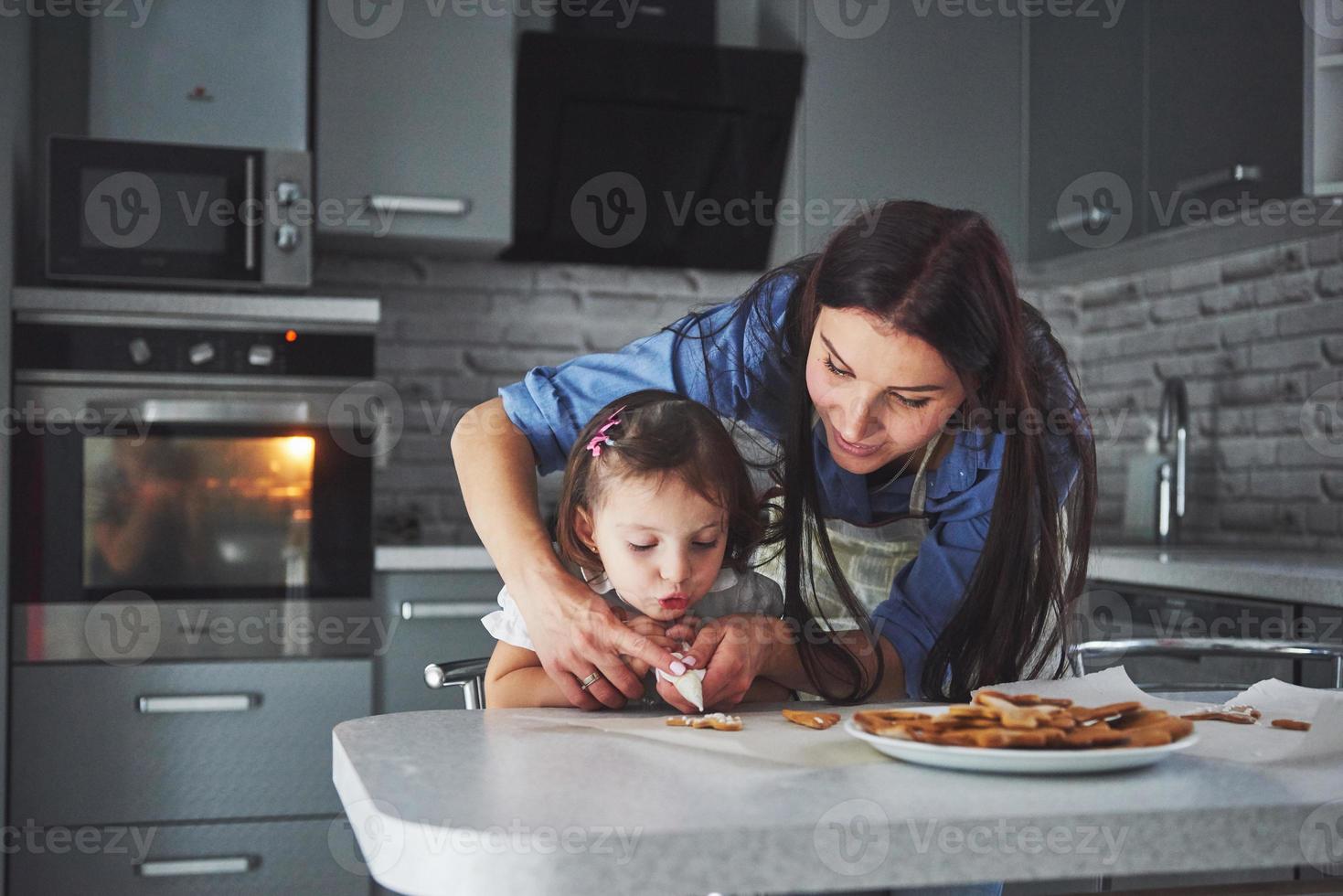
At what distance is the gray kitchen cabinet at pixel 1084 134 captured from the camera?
107 inches

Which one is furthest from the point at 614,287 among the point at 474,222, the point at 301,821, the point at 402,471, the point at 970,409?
the point at 970,409

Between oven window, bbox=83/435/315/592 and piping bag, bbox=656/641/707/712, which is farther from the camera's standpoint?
oven window, bbox=83/435/315/592

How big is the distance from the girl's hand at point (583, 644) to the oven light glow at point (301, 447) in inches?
62.4

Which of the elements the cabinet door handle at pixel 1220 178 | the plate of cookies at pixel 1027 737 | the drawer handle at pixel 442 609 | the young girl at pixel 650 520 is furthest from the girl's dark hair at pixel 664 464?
the cabinet door handle at pixel 1220 178

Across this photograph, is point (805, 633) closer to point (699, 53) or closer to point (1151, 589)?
point (1151, 589)

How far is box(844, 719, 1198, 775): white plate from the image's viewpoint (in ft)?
2.38

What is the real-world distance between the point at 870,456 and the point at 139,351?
5.84 ft

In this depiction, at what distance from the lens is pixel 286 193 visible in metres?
2.54

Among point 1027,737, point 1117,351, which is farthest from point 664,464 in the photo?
point 1117,351

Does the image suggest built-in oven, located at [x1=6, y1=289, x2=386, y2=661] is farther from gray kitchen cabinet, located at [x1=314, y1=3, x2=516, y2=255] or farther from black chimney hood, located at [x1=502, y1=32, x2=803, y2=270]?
black chimney hood, located at [x1=502, y1=32, x2=803, y2=270]

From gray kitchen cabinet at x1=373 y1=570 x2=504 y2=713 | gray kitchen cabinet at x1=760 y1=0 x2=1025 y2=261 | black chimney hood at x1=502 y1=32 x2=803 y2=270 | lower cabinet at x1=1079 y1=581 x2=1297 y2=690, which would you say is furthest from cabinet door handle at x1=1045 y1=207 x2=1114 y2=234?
gray kitchen cabinet at x1=373 y1=570 x2=504 y2=713

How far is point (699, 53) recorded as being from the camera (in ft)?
9.53

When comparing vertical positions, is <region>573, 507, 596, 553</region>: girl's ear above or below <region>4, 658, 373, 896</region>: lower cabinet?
above

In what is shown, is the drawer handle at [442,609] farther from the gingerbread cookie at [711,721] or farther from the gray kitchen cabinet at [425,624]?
the gingerbread cookie at [711,721]
